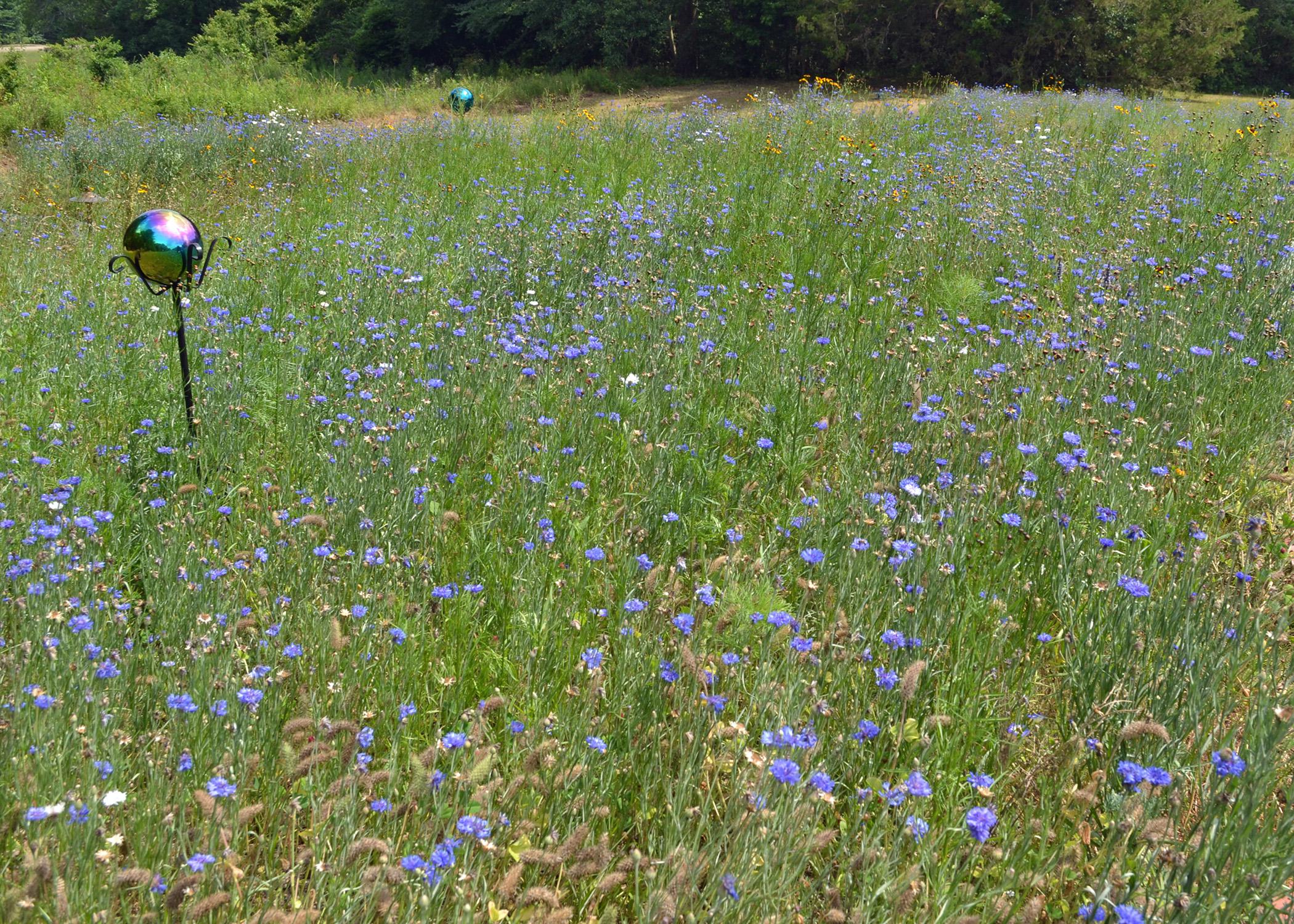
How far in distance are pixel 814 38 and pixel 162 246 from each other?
2215 cm

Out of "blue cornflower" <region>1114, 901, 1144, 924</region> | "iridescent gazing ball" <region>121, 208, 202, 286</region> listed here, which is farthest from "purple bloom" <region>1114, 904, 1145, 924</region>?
"iridescent gazing ball" <region>121, 208, 202, 286</region>

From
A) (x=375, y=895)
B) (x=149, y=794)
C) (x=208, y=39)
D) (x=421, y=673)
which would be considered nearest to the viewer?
(x=375, y=895)

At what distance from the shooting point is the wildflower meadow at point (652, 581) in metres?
1.66

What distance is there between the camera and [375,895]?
1.53 meters

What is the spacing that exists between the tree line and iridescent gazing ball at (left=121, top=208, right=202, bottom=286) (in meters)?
16.8

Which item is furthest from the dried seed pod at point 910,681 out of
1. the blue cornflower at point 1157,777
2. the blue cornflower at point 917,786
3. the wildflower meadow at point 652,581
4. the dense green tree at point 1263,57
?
the dense green tree at point 1263,57

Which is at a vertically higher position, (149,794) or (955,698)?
(149,794)

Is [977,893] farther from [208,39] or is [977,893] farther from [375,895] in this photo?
[208,39]

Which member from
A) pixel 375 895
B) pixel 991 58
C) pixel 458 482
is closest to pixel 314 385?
pixel 458 482

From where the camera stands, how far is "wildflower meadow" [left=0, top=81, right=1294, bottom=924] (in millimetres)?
1661

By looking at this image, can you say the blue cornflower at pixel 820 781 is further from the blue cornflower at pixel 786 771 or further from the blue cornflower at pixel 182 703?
the blue cornflower at pixel 182 703

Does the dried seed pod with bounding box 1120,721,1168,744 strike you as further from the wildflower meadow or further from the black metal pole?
the black metal pole

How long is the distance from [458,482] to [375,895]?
181cm

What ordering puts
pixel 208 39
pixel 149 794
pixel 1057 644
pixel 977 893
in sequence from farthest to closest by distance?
pixel 208 39, pixel 1057 644, pixel 977 893, pixel 149 794
